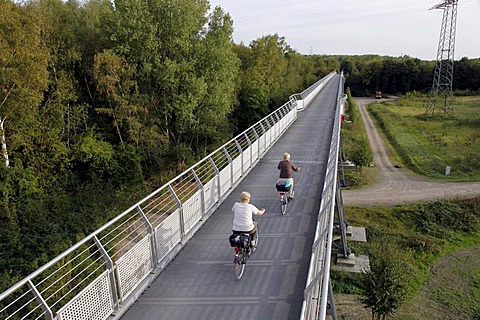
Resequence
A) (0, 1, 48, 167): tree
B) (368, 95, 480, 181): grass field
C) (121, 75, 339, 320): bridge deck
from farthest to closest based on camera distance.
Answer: (368, 95, 480, 181): grass field, (0, 1, 48, 167): tree, (121, 75, 339, 320): bridge deck

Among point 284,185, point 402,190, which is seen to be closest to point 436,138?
point 402,190

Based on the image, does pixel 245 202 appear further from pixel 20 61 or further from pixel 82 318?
pixel 20 61

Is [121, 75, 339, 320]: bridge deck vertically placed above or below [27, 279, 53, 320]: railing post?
below

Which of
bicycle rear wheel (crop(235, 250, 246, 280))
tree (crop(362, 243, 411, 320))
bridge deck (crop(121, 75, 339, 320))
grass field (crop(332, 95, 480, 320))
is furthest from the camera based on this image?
grass field (crop(332, 95, 480, 320))

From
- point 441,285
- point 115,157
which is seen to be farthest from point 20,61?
point 441,285

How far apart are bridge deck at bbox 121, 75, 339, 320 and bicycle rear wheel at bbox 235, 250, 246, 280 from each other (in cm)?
11

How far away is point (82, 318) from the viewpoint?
18.0ft

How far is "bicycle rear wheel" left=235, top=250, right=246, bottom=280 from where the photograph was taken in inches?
281

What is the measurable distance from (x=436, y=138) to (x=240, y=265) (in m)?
45.2

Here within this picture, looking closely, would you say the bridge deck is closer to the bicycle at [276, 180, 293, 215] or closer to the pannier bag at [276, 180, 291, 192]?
the bicycle at [276, 180, 293, 215]

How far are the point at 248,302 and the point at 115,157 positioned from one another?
2177cm

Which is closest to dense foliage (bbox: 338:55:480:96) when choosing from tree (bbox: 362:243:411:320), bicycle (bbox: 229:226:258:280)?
tree (bbox: 362:243:411:320)

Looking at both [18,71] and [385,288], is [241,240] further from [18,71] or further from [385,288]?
[18,71]

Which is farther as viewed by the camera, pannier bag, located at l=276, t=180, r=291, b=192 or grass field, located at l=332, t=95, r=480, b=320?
grass field, located at l=332, t=95, r=480, b=320
